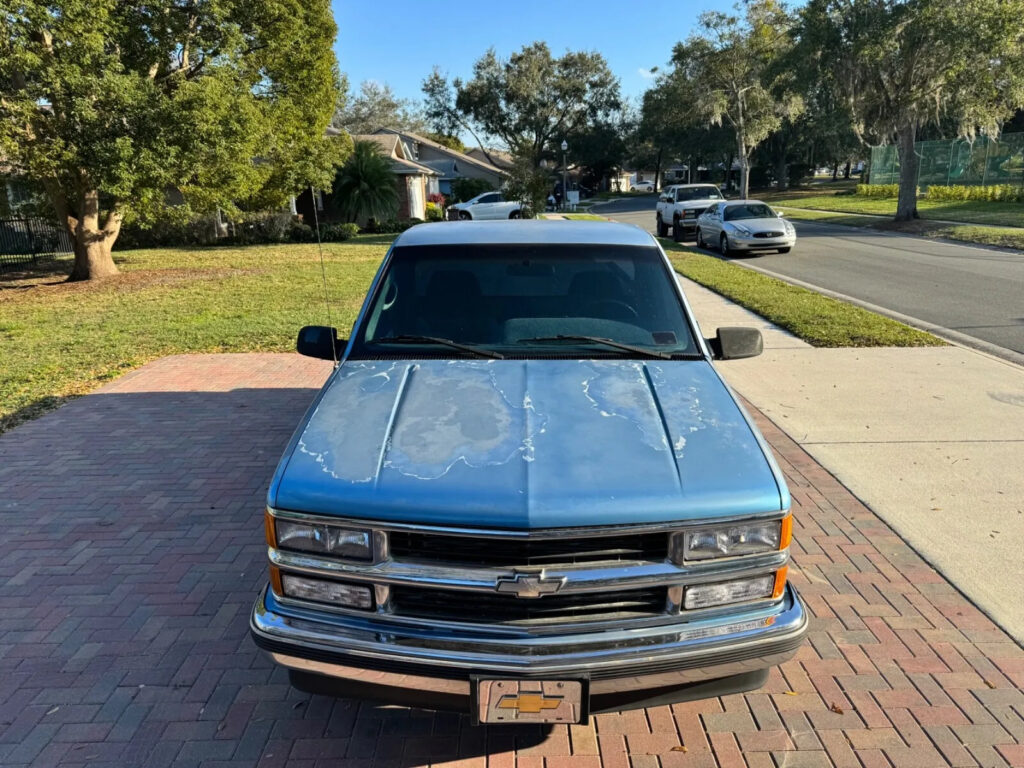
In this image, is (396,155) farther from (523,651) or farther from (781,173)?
(523,651)

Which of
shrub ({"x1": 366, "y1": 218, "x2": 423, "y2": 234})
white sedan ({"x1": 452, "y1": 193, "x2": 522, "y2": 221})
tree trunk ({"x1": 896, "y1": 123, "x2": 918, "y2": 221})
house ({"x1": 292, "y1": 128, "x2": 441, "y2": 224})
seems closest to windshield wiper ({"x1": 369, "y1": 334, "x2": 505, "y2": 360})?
tree trunk ({"x1": 896, "y1": 123, "x2": 918, "y2": 221})

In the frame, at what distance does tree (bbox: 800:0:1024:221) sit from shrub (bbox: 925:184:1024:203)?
454cm

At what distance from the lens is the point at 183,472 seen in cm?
540

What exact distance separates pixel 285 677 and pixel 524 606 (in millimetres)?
1430

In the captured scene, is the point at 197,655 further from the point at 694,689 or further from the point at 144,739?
the point at 694,689

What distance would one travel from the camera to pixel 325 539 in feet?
7.84

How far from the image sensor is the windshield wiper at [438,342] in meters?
3.35

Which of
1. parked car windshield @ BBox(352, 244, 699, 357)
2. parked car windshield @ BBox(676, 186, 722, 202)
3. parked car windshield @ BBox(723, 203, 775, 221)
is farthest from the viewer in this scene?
parked car windshield @ BBox(676, 186, 722, 202)

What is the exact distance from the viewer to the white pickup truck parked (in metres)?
23.1

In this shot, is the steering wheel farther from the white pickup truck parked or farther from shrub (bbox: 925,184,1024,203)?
shrub (bbox: 925,184,1024,203)

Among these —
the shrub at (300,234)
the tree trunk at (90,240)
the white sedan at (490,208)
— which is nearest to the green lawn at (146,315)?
the tree trunk at (90,240)

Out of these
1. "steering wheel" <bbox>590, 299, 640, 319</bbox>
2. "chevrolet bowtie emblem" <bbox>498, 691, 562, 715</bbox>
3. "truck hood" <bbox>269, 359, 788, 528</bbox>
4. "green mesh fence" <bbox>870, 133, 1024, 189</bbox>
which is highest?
"green mesh fence" <bbox>870, 133, 1024, 189</bbox>

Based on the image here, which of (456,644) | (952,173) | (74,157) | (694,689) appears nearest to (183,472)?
(456,644)

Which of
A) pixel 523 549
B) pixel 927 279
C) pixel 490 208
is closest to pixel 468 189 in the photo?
pixel 490 208
